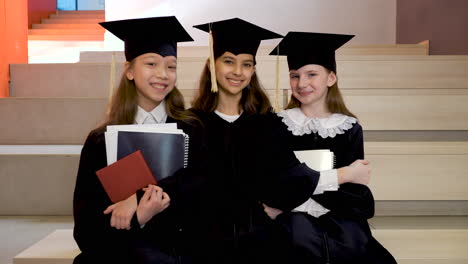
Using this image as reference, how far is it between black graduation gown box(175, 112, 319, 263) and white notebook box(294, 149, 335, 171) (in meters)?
0.06

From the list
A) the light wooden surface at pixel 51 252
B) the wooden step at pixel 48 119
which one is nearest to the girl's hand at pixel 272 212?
the light wooden surface at pixel 51 252

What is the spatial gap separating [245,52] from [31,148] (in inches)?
58.0

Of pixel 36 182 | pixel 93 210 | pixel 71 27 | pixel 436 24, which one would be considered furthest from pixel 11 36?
pixel 71 27

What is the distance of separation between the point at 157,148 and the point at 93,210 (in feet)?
0.96

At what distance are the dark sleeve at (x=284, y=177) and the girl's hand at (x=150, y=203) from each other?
0.39 meters

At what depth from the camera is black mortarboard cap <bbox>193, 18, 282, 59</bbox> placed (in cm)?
183

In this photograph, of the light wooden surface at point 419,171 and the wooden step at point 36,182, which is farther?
the wooden step at point 36,182

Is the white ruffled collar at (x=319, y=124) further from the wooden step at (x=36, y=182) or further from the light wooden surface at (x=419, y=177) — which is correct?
the wooden step at (x=36, y=182)

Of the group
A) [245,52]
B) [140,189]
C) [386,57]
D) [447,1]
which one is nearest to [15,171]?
[140,189]

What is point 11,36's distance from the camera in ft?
11.4

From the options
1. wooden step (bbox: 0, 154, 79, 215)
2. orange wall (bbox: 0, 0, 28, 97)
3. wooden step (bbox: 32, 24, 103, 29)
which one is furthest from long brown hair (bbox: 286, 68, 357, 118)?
wooden step (bbox: 32, 24, 103, 29)

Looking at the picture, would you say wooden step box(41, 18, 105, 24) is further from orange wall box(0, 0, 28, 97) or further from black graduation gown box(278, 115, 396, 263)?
black graduation gown box(278, 115, 396, 263)

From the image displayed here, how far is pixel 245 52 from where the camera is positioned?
1.85 m

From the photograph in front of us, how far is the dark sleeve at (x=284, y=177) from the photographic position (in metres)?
1.61
